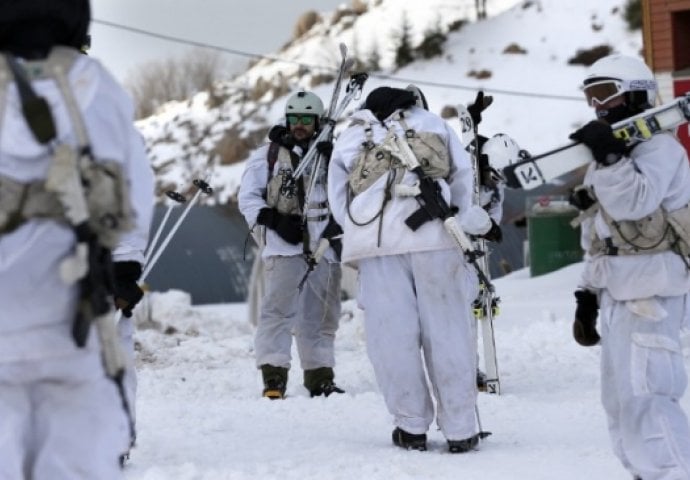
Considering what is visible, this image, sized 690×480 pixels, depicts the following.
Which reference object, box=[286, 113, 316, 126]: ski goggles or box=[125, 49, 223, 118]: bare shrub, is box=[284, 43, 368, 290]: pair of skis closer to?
box=[286, 113, 316, 126]: ski goggles

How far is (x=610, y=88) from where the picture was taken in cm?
630

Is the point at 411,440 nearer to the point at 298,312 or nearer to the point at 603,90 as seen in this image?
the point at 603,90

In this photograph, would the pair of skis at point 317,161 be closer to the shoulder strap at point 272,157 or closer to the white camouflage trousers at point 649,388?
the shoulder strap at point 272,157

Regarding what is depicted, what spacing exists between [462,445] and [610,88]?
86.7 inches

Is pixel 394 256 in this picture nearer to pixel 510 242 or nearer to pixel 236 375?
pixel 236 375

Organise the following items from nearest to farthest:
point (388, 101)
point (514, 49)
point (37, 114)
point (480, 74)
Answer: point (37, 114), point (388, 101), point (480, 74), point (514, 49)

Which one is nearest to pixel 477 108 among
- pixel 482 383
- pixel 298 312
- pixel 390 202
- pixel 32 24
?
pixel 482 383

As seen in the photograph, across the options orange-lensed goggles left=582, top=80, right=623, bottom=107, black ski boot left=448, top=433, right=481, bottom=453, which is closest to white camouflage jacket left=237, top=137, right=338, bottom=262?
black ski boot left=448, top=433, right=481, bottom=453

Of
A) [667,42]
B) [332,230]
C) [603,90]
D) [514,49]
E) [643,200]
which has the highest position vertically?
[514,49]

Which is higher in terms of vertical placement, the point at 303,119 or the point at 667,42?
the point at 667,42

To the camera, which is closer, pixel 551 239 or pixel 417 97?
pixel 417 97

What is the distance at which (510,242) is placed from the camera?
27484 mm

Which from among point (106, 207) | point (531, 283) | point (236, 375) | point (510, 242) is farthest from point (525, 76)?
point (106, 207)

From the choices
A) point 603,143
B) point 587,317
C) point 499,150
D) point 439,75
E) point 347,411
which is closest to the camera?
point 603,143
